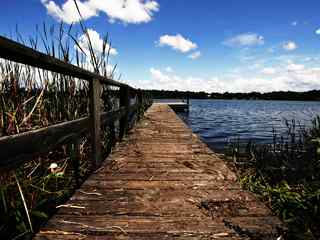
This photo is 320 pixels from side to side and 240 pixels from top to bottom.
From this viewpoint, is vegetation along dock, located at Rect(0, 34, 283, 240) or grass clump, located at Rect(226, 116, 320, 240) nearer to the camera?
vegetation along dock, located at Rect(0, 34, 283, 240)

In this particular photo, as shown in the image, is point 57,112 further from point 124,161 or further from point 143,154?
point 143,154

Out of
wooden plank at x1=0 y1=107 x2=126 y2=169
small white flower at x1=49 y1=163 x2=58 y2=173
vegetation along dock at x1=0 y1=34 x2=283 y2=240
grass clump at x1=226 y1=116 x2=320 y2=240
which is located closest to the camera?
wooden plank at x1=0 y1=107 x2=126 y2=169

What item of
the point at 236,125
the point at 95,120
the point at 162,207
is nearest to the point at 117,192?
the point at 162,207

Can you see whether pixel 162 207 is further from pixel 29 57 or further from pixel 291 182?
pixel 291 182

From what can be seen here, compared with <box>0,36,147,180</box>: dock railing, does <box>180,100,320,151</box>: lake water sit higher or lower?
lower

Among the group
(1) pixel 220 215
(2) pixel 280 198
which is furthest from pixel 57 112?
(2) pixel 280 198

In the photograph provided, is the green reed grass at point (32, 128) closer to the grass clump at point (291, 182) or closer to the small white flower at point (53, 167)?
the small white flower at point (53, 167)

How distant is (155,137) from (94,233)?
3.49 meters

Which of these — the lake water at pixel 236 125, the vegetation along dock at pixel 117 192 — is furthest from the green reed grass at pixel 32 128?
the lake water at pixel 236 125

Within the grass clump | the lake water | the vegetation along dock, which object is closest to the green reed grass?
the vegetation along dock

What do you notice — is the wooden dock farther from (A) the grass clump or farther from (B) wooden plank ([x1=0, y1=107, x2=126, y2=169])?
(B) wooden plank ([x1=0, y1=107, x2=126, y2=169])

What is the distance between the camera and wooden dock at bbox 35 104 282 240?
1.44m

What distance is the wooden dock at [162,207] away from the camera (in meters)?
1.44

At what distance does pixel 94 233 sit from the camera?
4.70 ft
